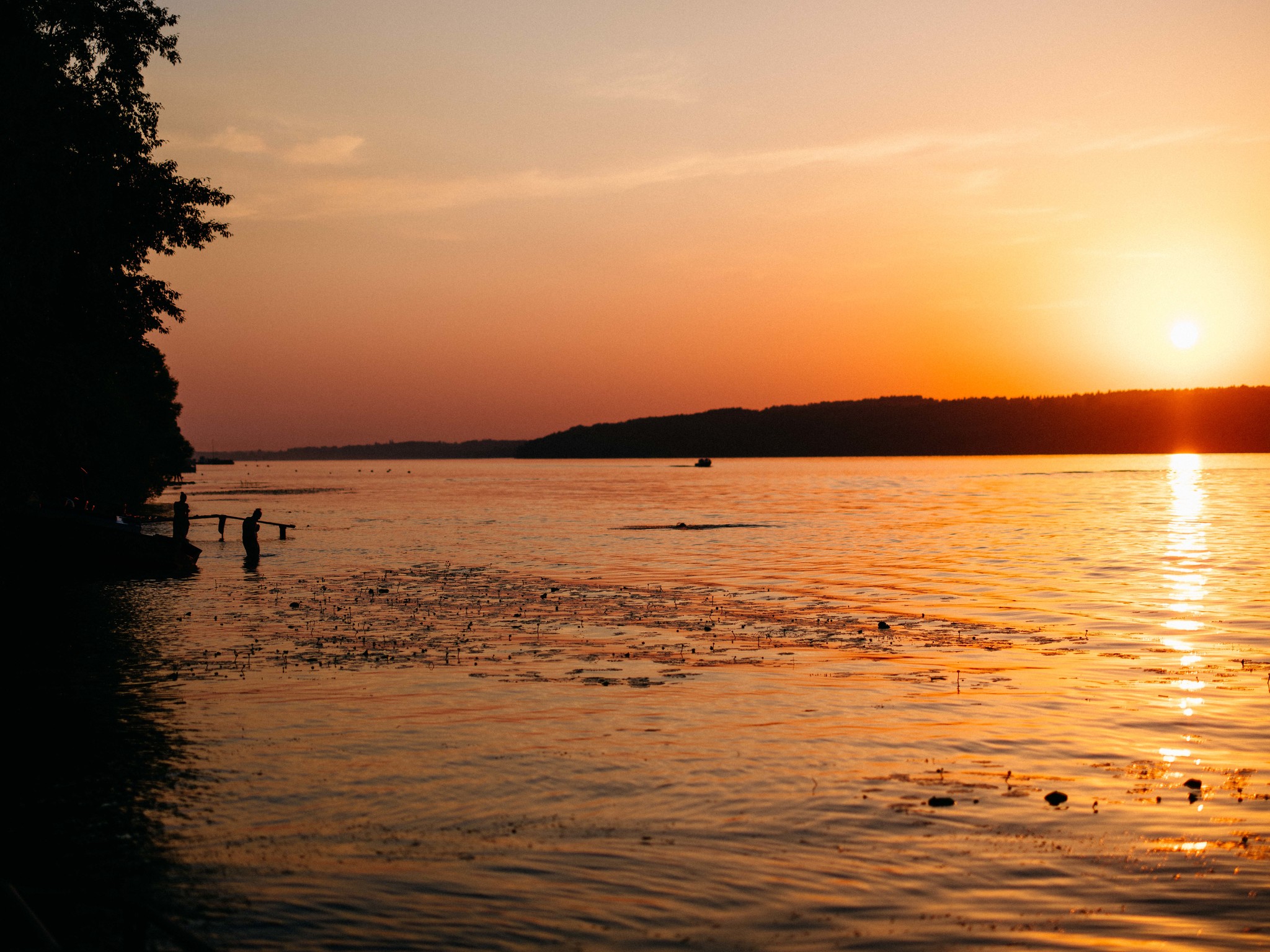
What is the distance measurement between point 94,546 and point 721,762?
33501 mm

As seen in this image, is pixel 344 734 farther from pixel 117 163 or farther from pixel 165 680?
pixel 117 163

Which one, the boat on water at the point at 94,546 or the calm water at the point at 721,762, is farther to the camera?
the boat on water at the point at 94,546

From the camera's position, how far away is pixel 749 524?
235ft

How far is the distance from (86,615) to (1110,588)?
105 ft

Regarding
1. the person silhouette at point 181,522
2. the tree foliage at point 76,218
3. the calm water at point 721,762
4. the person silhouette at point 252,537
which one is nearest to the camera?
the calm water at point 721,762

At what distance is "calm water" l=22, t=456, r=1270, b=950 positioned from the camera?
950 cm

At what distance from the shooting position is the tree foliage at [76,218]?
2438cm

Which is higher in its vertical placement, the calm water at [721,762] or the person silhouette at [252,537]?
the person silhouette at [252,537]

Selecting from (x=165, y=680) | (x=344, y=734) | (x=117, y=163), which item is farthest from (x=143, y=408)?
(x=344, y=734)

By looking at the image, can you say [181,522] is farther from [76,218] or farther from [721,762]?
[721,762]

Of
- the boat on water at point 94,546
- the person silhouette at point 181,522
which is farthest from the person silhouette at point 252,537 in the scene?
the boat on water at point 94,546

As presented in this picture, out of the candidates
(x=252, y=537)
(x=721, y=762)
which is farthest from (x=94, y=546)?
(x=721, y=762)

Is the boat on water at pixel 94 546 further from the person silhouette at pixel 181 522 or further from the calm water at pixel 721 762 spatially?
the calm water at pixel 721 762

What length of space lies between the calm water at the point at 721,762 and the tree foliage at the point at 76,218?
6335 mm
